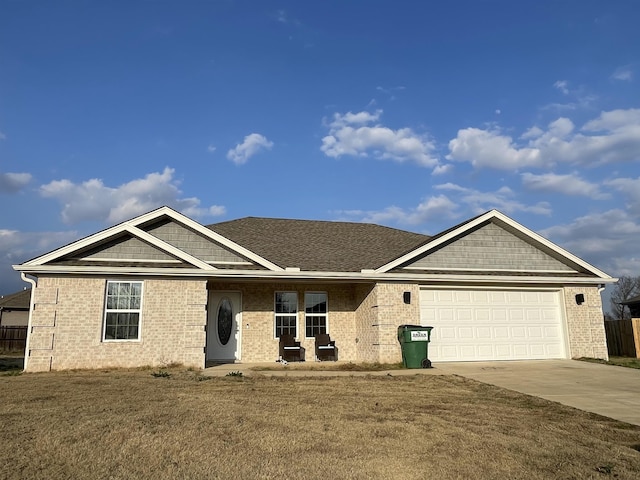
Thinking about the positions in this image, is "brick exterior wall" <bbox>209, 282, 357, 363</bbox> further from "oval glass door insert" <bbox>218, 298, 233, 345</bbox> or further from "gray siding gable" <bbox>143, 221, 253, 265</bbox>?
"gray siding gable" <bbox>143, 221, 253, 265</bbox>

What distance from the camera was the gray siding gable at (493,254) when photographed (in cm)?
1523

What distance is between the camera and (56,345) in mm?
12258

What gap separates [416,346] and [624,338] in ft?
33.0

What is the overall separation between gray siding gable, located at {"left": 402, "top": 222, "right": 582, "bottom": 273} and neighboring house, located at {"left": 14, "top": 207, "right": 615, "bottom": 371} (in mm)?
37

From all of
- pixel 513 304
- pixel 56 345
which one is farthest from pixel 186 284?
pixel 513 304

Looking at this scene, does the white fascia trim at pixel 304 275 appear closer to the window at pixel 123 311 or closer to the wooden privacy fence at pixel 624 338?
the window at pixel 123 311

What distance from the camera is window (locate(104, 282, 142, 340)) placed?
41.6 feet

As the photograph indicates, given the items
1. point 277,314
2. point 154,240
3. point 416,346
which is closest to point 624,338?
point 416,346

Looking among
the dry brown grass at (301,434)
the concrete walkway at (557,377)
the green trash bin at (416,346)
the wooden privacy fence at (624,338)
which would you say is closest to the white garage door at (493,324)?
the concrete walkway at (557,377)

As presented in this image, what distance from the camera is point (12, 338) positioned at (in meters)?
26.2

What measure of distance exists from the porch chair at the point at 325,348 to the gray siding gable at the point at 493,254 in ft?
12.2

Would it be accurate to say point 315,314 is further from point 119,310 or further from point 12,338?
point 12,338

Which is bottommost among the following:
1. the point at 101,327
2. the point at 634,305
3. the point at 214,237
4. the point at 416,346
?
the point at 416,346

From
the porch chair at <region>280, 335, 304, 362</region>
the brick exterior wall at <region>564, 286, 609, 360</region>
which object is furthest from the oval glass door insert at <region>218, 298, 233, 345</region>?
the brick exterior wall at <region>564, 286, 609, 360</region>
